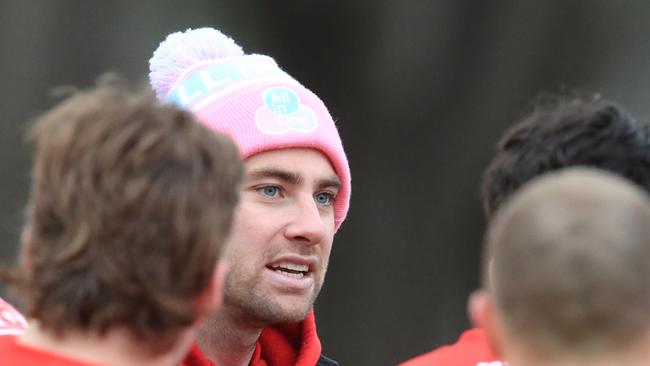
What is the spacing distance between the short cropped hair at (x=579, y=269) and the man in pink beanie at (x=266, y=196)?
144 centimetres

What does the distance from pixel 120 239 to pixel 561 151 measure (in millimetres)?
990

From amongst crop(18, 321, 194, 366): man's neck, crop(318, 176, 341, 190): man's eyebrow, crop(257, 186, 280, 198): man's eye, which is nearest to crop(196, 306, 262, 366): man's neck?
crop(257, 186, 280, 198): man's eye

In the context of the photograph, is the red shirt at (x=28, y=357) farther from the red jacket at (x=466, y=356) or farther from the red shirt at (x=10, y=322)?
the red jacket at (x=466, y=356)

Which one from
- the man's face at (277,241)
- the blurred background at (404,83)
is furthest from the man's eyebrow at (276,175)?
the blurred background at (404,83)

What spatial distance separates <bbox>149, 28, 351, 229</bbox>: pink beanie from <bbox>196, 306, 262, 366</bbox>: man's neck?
43cm

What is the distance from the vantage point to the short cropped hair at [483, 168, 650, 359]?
1.68 metres

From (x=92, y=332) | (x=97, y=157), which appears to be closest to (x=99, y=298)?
(x=92, y=332)

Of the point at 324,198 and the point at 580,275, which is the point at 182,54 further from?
the point at 580,275

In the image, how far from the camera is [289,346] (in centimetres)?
333

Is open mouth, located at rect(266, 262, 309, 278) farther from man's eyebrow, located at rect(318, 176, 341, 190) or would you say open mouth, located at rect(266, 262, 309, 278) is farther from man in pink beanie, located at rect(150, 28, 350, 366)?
man's eyebrow, located at rect(318, 176, 341, 190)

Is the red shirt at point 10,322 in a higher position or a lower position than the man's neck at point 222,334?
lower

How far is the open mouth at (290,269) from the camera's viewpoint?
3.16 m

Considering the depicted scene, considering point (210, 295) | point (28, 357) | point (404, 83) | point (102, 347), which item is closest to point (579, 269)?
point (210, 295)

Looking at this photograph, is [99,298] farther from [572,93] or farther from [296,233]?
[572,93]
